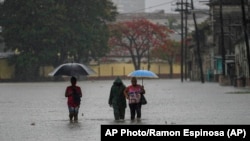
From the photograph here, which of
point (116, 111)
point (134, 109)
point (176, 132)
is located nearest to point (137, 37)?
point (134, 109)

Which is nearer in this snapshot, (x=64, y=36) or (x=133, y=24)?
(x=64, y=36)

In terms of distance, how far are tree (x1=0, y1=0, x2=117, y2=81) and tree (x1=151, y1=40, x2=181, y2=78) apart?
23842mm

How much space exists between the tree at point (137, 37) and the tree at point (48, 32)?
2073cm

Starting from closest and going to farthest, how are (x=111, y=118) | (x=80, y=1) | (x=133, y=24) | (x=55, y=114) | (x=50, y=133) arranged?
(x=50, y=133) → (x=111, y=118) → (x=55, y=114) → (x=80, y=1) → (x=133, y=24)

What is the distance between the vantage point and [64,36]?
9769cm

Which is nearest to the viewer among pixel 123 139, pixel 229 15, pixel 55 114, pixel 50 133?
pixel 123 139

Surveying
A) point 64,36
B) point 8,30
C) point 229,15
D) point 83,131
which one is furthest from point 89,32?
point 83,131

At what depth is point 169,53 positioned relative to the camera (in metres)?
126

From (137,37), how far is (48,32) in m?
29.9

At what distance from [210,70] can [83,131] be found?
261ft

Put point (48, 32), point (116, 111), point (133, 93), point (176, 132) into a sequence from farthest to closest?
point (48, 32) < point (116, 111) < point (133, 93) < point (176, 132)

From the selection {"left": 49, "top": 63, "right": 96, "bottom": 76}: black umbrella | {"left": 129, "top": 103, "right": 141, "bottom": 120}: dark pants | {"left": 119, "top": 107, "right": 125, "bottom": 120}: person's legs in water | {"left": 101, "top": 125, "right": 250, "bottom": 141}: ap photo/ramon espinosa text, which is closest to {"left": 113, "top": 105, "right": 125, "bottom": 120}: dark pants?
{"left": 119, "top": 107, "right": 125, "bottom": 120}: person's legs in water

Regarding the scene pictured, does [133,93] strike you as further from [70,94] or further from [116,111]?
[70,94]

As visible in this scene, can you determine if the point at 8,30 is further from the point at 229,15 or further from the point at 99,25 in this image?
the point at 229,15
